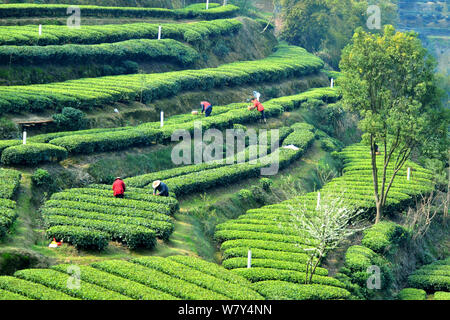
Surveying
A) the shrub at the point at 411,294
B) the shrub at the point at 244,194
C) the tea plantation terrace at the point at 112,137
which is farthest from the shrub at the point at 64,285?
the shrub at the point at 411,294

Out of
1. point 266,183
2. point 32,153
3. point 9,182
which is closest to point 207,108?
point 266,183

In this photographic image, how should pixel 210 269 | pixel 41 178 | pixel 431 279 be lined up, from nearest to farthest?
1. pixel 210 269
2. pixel 41 178
3. pixel 431 279

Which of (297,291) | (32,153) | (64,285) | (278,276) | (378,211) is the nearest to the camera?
(64,285)

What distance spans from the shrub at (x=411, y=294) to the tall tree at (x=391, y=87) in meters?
5.47

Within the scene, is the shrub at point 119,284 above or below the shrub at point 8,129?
below

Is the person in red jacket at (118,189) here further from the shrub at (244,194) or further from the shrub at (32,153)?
the shrub at (244,194)

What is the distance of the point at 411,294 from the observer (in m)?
28.0

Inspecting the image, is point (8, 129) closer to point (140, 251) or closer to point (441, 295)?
point (140, 251)

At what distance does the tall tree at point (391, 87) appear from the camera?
3155cm

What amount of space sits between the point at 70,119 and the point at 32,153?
653cm

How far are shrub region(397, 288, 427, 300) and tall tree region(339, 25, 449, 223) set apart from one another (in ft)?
17.9

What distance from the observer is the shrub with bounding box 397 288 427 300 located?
90.3 ft
